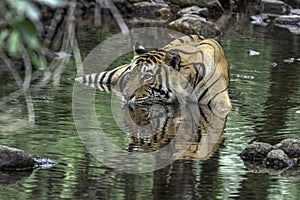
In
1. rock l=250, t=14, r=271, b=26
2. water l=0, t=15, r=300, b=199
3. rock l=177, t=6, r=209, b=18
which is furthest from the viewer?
rock l=177, t=6, r=209, b=18

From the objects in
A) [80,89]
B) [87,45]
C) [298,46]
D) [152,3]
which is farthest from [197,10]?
[80,89]

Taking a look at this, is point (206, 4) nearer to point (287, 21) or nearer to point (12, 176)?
point (287, 21)

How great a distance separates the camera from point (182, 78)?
26.2 ft

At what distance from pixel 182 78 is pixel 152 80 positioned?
28cm

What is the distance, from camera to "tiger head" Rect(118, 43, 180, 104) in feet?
26.1

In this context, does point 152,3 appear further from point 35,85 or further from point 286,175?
point 286,175

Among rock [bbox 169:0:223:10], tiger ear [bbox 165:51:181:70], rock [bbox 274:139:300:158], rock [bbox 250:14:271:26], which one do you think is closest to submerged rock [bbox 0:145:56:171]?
rock [bbox 274:139:300:158]

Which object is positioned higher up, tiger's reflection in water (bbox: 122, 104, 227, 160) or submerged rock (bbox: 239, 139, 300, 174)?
submerged rock (bbox: 239, 139, 300, 174)

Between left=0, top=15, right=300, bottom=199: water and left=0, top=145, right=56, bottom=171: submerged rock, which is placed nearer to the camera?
left=0, top=15, right=300, bottom=199: water

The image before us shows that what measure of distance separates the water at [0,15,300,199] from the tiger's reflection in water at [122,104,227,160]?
70mm

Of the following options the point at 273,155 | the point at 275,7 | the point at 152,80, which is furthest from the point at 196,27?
the point at 273,155

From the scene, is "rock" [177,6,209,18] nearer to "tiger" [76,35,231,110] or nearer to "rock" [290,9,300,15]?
"rock" [290,9,300,15]

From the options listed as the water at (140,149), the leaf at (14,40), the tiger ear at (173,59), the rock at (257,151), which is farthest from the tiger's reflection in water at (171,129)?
the leaf at (14,40)

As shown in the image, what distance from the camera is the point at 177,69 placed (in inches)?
317
